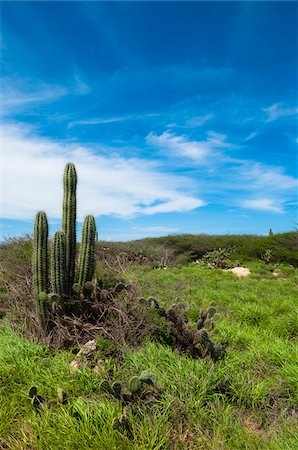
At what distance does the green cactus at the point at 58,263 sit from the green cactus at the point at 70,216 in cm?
31

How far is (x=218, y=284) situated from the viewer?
10.6 m

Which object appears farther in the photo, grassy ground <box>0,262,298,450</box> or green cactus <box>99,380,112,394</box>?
green cactus <box>99,380,112,394</box>

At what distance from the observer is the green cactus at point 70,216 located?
570 cm

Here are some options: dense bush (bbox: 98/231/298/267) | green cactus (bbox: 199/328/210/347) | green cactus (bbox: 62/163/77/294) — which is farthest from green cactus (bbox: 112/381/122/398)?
dense bush (bbox: 98/231/298/267)

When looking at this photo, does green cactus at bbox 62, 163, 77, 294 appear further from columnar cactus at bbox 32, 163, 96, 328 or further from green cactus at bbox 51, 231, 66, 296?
green cactus at bbox 51, 231, 66, 296

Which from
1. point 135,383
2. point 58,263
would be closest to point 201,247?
point 58,263

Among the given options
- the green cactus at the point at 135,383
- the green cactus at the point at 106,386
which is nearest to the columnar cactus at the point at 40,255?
the green cactus at the point at 106,386

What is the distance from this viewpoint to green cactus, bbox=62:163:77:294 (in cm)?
570

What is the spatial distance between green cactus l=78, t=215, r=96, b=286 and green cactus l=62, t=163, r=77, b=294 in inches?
6.5

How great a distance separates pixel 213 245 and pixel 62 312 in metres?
18.0

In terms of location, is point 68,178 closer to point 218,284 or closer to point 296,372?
point 296,372

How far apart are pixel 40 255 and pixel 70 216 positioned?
72cm

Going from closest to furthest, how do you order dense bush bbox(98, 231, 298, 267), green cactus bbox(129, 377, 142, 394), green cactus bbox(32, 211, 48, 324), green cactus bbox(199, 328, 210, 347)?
green cactus bbox(129, 377, 142, 394)
green cactus bbox(199, 328, 210, 347)
green cactus bbox(32, 211, 48, 324)
dense bush bbox(98, 231, 298, 267)

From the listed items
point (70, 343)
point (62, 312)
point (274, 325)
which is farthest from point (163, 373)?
point (274, 325)
